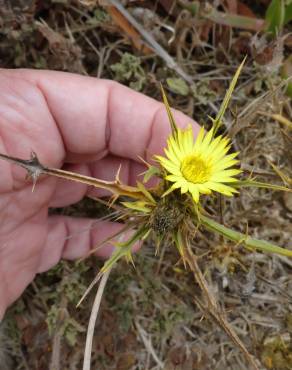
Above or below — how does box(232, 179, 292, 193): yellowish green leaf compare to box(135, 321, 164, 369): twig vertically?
above

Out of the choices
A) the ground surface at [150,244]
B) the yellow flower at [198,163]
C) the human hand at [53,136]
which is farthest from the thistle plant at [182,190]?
the ground surface at [150,244]

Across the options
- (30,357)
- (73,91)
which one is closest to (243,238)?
(73,91)

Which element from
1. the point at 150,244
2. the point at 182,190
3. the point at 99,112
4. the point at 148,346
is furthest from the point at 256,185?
the point at 148,346

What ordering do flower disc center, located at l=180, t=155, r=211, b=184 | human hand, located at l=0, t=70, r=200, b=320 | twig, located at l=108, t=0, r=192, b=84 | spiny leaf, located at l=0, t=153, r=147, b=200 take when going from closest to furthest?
spiny leaf, located at l=0, t=153, r=147, b=200 → flower disc center, located at l=180, t=155, r=211, b=184 → human hand, located at l=0, t=70, r=200, b=320 → twig, located at l=108, t=0, r=192, b=84

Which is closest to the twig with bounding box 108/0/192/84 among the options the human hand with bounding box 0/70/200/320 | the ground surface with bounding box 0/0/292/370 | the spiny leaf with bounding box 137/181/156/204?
the ground surface with bounding box 0/0/292/370

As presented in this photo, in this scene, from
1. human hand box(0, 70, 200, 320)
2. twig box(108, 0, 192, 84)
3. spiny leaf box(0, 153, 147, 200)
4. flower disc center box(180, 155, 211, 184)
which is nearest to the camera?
spiny leaf box(0, 153, 147, 200)

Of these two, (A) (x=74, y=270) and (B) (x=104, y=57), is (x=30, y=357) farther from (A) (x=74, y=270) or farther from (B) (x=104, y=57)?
(B) (x=104, y=57)

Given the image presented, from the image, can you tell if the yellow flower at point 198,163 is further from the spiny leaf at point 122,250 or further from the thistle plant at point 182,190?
the spiny leaf at point 122,250

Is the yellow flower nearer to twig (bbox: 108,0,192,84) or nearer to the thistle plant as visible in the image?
the thistle plant
